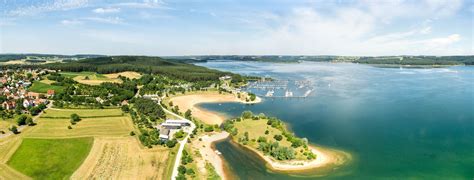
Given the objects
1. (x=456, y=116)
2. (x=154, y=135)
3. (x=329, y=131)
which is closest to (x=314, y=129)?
(x=329, y=131)

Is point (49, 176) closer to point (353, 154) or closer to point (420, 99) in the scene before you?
point (353, 154)

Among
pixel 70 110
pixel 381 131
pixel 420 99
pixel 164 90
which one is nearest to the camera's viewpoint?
pixel 381 131

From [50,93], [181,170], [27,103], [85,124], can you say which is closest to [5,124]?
[85,124]

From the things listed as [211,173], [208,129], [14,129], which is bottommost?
[211,173]

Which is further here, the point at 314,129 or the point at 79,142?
the point at 314,129

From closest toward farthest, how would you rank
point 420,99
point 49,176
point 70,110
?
point 49,176 < point 70,110 < point 420,99

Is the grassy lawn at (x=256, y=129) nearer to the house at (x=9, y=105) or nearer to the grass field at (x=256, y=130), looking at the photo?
the grass field at (x=256, y=130)

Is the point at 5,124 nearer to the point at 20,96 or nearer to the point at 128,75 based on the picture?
the point at 20,96

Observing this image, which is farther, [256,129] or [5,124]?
[256,129]
